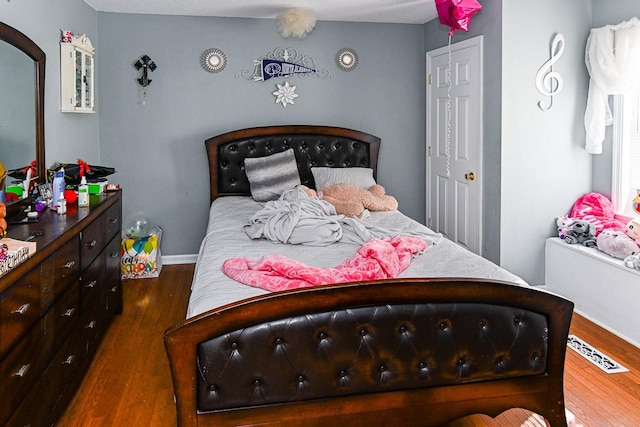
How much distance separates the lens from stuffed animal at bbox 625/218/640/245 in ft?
11.8

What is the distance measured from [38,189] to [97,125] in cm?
206

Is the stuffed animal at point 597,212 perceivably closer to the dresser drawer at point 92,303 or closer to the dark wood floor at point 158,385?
the dark wood floor at point 158,385

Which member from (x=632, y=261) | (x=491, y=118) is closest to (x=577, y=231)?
(x=632, y=261)

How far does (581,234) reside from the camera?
402 centimetres

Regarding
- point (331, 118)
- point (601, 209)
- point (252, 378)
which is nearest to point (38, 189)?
point (252, 378)

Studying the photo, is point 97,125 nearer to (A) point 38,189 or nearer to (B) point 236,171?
(B) point 236,171

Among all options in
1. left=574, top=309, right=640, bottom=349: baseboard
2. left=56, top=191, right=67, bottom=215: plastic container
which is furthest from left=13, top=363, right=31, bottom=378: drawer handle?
left=574, top=309, right=640, bottom=349: baseboard

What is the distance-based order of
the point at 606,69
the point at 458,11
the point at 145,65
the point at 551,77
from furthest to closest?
1. the point at 145,65
2. the point at 551,77
3. the point at 458,11
4. the point at 606,69

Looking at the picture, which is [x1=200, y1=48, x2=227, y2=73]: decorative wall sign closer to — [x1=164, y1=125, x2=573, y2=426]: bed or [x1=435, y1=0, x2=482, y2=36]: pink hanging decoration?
[x1=435, y1=0, x2=482, y2=36]: pink hanging decoration

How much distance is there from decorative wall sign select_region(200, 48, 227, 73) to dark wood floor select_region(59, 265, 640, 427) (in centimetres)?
232

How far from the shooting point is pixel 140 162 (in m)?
5.14

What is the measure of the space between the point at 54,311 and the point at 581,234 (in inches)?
136

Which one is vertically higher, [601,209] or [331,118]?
[331,118]

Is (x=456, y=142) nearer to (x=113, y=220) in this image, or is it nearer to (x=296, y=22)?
(x=296, y=22)
